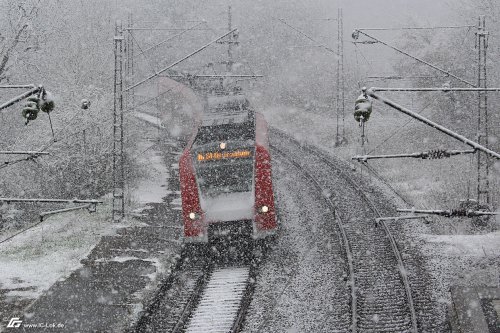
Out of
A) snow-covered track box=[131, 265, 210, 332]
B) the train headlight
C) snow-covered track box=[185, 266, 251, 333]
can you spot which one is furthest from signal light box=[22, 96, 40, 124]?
the train headlight

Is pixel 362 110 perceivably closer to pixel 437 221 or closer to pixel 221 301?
pixel 221 301

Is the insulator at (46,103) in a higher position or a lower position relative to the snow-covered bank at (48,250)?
higher

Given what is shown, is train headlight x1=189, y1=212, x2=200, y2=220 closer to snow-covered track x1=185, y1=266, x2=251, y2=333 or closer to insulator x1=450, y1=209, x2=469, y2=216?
snow-covered track x1=185, y1=266, x2=251, y2=333

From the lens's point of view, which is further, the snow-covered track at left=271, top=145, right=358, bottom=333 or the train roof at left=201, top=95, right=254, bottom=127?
the train roof at left=201, top=95, right=254, bottom=127

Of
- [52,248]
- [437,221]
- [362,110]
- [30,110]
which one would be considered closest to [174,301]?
[52,248]

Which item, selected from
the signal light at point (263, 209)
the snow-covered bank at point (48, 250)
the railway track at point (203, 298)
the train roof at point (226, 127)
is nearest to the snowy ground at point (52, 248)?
the snow-covered bank at point (48, 250)

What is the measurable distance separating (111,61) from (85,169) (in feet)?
38.6

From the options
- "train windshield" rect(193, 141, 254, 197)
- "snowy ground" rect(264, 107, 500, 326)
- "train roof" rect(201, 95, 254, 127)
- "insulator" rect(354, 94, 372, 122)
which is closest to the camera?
"insulator" rect(354, 94, 372, 122)

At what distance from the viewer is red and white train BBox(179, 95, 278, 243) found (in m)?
14.9

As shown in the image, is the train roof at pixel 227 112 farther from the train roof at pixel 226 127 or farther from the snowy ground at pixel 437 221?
the snowy ground at pixel 437 221

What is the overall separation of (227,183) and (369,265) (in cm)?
441

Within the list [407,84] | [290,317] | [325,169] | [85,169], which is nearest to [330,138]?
[325,169]

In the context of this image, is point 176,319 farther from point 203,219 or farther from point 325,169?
point 325,169

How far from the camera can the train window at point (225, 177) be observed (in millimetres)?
15562
